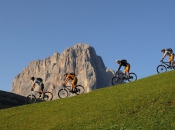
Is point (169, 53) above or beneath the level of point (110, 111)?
above

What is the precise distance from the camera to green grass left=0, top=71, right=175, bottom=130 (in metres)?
23.1

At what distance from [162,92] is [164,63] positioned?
15.0 m

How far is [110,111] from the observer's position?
26.5 m

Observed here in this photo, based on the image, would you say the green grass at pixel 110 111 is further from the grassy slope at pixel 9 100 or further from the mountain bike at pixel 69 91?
the grassy slope at pixel 9 100

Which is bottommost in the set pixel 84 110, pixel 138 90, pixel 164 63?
pixel 84 110

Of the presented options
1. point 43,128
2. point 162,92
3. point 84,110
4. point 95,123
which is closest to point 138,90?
point 162,92

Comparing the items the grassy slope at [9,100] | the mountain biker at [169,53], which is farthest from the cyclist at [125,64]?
the grassy slope at [9,100]

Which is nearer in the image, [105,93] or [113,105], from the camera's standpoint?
[113,105]

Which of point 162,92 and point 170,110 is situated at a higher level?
point 162,92

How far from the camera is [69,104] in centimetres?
3259

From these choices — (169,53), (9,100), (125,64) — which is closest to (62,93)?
(125,64)

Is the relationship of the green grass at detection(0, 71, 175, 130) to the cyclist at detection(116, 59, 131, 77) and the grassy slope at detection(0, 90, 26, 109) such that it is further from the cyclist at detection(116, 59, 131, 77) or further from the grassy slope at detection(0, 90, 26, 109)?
the grassy slope at detection(0, 90, 26, 109)

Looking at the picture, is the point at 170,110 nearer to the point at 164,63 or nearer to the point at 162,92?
the point at 162,92

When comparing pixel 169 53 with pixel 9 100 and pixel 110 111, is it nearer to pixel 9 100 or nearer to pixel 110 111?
pixel 110 111
